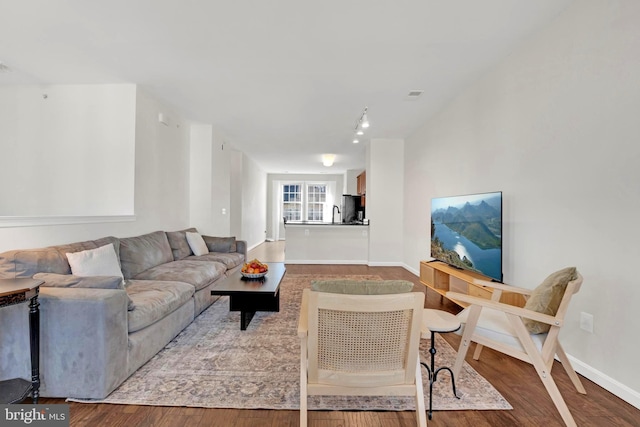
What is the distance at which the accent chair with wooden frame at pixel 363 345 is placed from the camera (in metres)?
1.27

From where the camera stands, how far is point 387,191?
5957 mm

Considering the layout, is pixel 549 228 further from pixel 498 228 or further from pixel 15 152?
pixel 15 152

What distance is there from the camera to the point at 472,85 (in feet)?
11.1

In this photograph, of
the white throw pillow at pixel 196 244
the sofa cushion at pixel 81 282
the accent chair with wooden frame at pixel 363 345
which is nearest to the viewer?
the accent chair with wooden frame at pixel 363 345

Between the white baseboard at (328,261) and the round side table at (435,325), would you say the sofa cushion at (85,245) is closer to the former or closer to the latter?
the round side table at (435,325)

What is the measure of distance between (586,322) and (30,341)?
354 centimetres

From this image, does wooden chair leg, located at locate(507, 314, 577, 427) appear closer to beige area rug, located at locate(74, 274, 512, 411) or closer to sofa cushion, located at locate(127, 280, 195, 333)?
beige area rug, located at locate(74, 274, 512, 411)

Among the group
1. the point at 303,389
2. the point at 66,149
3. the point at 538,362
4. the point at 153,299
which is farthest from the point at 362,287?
the point at 66,149

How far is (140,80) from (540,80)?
13.6 ft

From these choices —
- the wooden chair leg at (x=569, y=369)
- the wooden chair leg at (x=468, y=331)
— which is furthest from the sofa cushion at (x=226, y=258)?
the wooden chair leg at (x=569, y=369)

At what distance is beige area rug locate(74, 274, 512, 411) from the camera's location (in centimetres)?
171

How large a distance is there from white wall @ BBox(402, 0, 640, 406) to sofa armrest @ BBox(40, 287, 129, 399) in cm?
315

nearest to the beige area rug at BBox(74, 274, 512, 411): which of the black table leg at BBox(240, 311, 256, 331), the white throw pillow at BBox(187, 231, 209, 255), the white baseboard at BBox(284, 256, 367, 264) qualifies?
the black table leg at BBox(240, 311, 256, 331)

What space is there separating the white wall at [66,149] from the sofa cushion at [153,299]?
4.75ft
